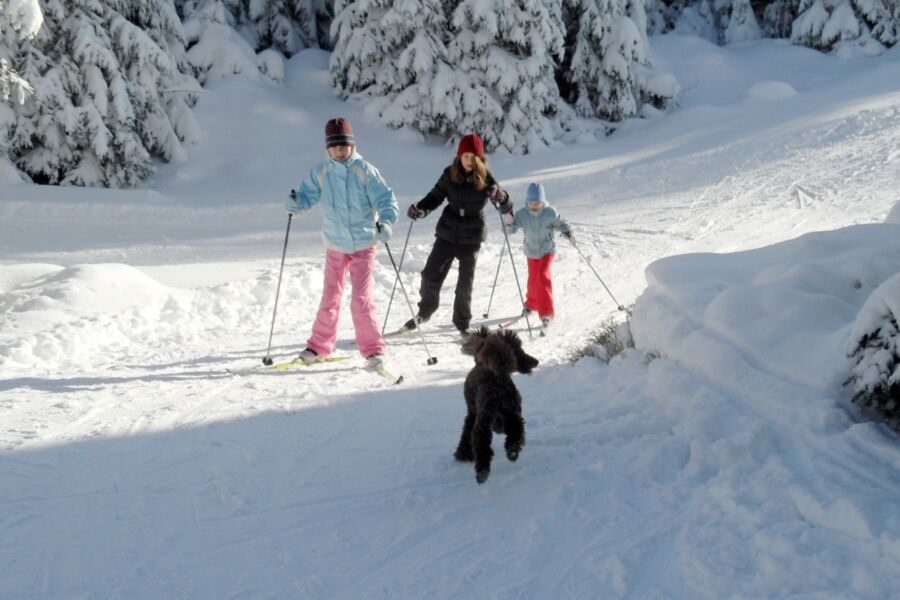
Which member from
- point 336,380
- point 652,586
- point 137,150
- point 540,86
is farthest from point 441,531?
point 540,86

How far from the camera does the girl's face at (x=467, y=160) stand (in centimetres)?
700

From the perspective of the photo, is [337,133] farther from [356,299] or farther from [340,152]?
[356,299]

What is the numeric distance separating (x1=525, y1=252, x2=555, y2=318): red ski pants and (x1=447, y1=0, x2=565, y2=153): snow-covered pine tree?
10170 millimetres

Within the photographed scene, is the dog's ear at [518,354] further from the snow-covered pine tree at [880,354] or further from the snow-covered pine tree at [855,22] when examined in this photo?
the snow-covered pine tree at [855,22]

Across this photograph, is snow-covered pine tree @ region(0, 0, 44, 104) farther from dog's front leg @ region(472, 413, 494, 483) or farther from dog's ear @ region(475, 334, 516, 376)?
dog's front leg @ region(472, 413, 494, 483)

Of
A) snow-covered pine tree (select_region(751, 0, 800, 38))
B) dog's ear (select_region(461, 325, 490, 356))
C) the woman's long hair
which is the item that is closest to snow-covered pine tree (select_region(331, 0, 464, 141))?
the woman's long hair

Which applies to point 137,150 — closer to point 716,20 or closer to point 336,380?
point 336,380

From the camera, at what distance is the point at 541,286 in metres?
8.01

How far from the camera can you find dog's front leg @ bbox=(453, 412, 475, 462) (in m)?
4.03

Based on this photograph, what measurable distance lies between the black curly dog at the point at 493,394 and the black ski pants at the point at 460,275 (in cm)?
363

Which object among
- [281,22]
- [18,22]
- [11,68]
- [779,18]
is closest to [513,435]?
[18,22]

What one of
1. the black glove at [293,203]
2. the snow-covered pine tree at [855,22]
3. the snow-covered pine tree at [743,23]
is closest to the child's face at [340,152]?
the black glove at [293,203]

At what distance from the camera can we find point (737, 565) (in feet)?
9.03

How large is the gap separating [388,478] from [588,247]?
7.80 meters
